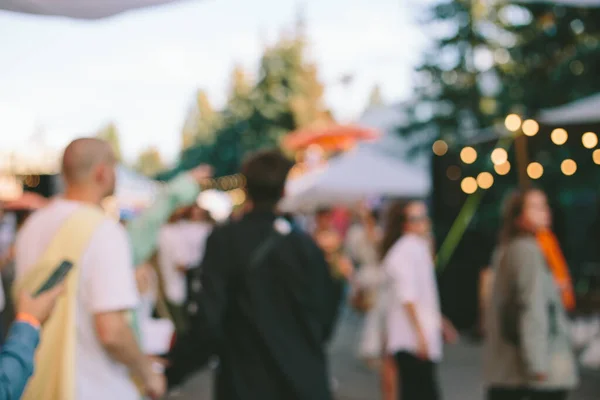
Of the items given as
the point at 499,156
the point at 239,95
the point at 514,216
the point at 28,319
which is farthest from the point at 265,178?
the point at 239,95

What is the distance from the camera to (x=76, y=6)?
Result: 6.96 ft

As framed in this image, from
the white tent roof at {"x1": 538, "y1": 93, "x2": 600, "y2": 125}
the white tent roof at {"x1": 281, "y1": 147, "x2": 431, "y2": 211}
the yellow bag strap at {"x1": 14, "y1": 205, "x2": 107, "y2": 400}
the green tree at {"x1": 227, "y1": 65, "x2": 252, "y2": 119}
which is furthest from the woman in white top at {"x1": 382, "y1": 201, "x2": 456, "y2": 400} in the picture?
the green tree at {"x1": 227, "y1": 65, "x2": 252, "y2": 119}

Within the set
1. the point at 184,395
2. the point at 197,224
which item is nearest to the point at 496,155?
the point at 197,224

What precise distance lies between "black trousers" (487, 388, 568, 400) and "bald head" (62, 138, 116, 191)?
3073 mm

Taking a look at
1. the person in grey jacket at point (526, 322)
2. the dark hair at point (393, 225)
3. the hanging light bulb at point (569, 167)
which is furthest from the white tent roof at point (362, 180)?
the person in grey jacket at point (526, 322)

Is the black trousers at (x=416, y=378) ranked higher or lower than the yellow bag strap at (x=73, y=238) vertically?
lower

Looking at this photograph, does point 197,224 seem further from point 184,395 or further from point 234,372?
point 234,372

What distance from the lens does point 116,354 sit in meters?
3.00

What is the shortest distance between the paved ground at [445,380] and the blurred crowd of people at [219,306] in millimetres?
3692

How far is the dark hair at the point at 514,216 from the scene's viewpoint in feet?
17.6

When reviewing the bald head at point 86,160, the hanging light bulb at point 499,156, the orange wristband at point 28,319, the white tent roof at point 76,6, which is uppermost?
the white tent roof at point 76,6

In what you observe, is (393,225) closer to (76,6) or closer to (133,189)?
(76,6)

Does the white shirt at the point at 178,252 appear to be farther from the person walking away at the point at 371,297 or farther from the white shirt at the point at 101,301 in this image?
the white shirt at the point at 101,301

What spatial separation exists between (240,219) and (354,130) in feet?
55.0
